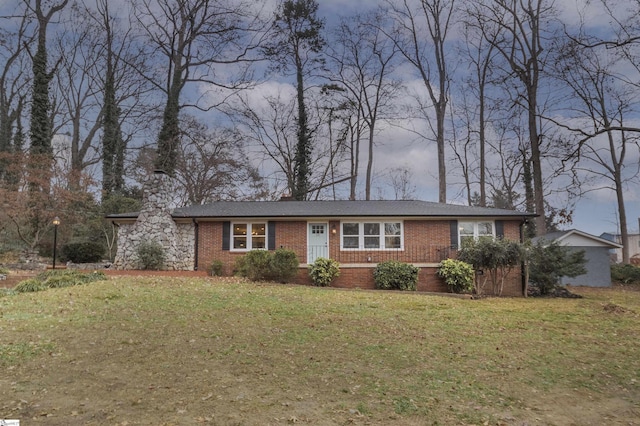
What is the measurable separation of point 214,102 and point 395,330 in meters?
20.0

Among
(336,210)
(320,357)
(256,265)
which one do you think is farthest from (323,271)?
(320,357)

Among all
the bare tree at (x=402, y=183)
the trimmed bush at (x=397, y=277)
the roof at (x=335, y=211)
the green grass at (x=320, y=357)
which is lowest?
the green grass at (x=320, y=357)

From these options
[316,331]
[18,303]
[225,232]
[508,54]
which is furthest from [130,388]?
[508,54]

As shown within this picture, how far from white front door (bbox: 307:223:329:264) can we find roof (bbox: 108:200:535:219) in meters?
0.66

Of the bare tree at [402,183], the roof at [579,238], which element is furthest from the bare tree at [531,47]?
the bare tree at [402,183]

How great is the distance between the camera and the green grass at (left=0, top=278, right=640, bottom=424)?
404cm

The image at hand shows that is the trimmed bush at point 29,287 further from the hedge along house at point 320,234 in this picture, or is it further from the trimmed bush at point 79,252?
the trimmed bush at point 79,252

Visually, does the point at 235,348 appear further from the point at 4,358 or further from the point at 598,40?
the point at 598,40

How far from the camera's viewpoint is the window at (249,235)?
15781 mm

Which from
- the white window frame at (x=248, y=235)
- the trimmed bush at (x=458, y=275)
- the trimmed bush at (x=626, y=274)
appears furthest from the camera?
the trimmed bush at (x=626, y=274)

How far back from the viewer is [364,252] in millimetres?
15492

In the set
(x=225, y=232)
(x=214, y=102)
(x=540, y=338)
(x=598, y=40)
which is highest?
(x=214, y=102)

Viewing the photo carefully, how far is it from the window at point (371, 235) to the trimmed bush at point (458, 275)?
2223mm

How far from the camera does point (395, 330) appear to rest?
23.7 ft
